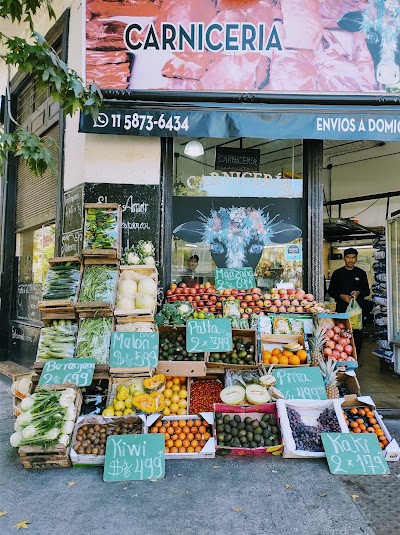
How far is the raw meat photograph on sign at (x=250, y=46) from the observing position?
5316 millimetres

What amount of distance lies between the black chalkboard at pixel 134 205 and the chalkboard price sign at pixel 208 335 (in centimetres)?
144

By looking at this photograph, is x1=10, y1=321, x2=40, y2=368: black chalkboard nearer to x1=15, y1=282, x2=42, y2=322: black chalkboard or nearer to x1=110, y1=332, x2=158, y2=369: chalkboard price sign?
x1=15, y1=282, x2=42, y2=322: black chalkboard

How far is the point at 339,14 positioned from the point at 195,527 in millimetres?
6198

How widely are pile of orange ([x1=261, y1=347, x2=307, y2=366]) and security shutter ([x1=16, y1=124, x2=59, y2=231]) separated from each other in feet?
13.5

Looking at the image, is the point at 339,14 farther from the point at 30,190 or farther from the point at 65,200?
the point at 30,190

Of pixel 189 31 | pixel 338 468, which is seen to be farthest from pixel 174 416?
pixel 189 31

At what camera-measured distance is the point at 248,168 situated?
19.3 feet

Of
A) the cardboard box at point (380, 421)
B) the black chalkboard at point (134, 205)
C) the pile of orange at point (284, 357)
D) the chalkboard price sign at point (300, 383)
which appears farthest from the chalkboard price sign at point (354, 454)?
the black chalkboard at point (134, 205)

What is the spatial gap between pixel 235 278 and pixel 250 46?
Answer: 3168 millimetres

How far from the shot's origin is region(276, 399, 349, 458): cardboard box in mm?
3688

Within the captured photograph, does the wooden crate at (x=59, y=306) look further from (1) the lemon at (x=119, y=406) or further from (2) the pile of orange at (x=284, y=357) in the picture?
(2) the pile of orange at (x=284, y=357)

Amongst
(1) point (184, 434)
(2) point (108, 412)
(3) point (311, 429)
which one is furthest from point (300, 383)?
(2) point (108, 412)

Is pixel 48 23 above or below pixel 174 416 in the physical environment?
above

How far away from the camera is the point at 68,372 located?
13.3ft
